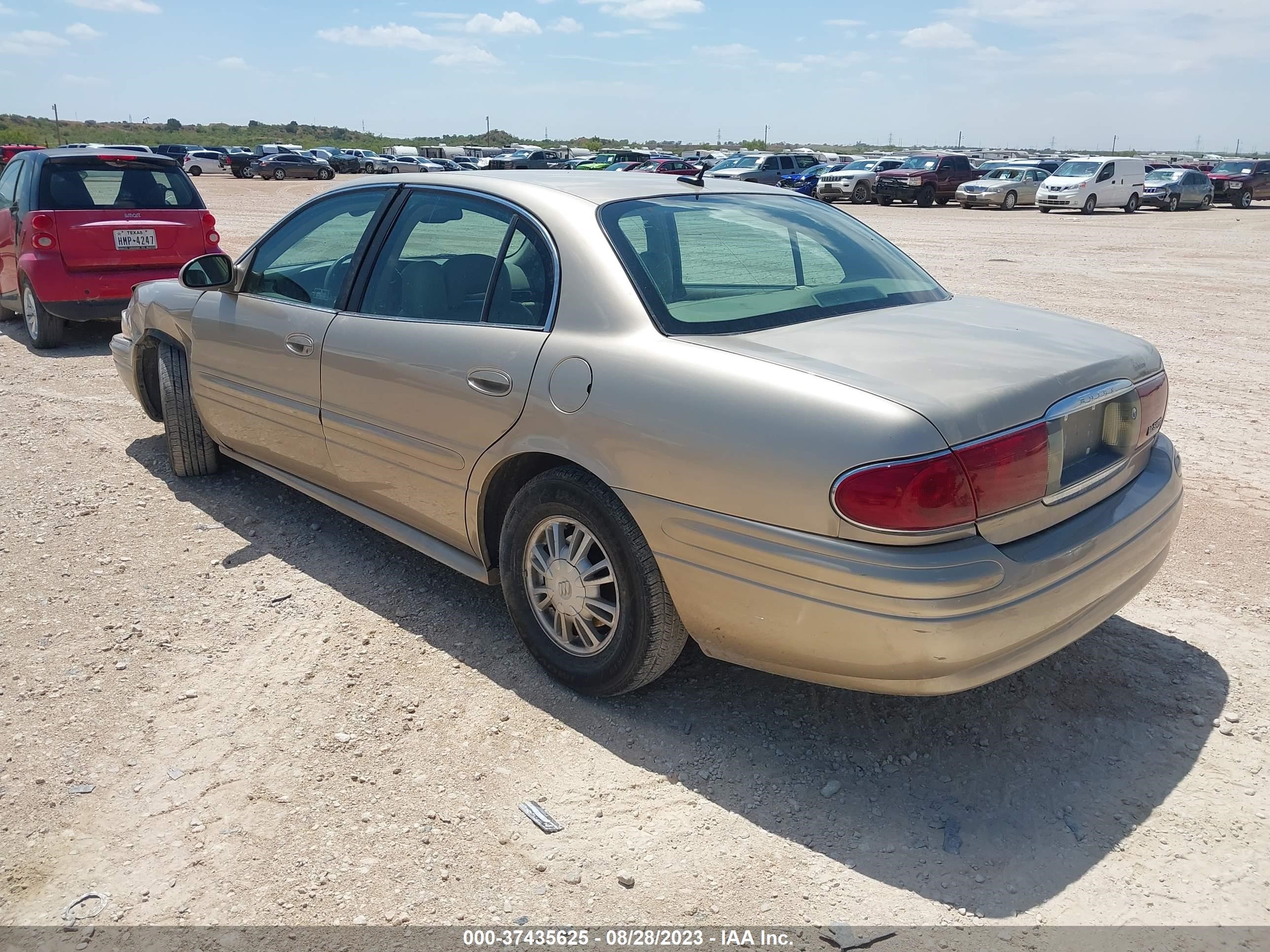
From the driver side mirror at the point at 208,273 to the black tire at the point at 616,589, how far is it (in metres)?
Answer: 2.25

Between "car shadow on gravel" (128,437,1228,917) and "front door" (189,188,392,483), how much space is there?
93cm

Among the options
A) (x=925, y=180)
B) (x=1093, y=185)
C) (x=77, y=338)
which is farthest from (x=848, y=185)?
(x=77, y=338)

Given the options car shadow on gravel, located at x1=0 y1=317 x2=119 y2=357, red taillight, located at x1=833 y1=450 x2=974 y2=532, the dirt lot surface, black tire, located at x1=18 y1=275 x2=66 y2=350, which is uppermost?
red taillight, located at x1=833 y1=450 x2=974 y2=532

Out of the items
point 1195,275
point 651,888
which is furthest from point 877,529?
point 1195,275

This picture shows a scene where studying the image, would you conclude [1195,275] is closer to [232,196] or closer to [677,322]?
[677,322]

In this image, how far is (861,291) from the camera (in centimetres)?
359

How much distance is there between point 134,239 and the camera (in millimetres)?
8867

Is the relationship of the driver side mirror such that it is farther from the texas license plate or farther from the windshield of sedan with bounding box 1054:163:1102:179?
the windshield of sedan with bounding box 1054:163:1102:179

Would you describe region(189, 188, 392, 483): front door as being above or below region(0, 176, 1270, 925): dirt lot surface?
above

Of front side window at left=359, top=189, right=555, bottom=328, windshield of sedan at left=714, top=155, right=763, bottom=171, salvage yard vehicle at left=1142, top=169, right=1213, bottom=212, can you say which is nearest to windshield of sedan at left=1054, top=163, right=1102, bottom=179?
salvage yard vehicle at left=1142, top=169, right=1213, bottom=212

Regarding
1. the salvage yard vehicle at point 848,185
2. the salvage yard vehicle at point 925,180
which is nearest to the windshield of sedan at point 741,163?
the salvage yard vehicle at point 848,185

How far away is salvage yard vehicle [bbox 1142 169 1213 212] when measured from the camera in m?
32.8

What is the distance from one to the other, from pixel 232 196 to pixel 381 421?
32.6 meters

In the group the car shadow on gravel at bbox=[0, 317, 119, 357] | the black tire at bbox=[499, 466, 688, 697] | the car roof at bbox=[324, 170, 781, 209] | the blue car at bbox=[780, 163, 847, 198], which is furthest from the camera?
the blue car at bbox=[780, 163, 847, 198]
